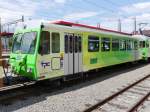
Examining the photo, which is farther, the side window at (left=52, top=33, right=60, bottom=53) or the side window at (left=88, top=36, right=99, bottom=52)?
the side window at (left=88, top=36, right=99, bottom=52)

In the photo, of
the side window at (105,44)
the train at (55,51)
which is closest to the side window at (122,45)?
the side window at (105,44)

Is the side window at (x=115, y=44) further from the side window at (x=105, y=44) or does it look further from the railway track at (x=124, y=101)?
the railway track at (x=124, y=101)

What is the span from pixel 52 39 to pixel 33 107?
3.37 m

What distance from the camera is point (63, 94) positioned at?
1080cm

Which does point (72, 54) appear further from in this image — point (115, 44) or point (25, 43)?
point (115, 44)

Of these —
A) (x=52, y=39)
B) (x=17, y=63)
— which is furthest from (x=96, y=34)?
(x=17, y=63)

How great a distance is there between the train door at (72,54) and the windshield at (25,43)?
1.72 m

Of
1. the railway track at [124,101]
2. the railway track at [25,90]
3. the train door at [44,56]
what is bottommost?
the railway track at [124,101]

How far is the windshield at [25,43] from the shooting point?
10773 mm

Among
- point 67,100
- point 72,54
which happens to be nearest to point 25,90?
point 67,100

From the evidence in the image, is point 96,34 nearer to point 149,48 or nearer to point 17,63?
point 17,63

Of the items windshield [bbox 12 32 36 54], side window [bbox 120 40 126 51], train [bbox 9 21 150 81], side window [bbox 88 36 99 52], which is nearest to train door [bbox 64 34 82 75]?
train [bbox 9 21 150 81]

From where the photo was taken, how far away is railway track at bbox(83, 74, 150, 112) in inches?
340

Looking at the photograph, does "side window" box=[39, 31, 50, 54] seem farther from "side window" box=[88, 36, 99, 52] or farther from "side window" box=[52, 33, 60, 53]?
"side window" box=[88, 36, 99, 52]
